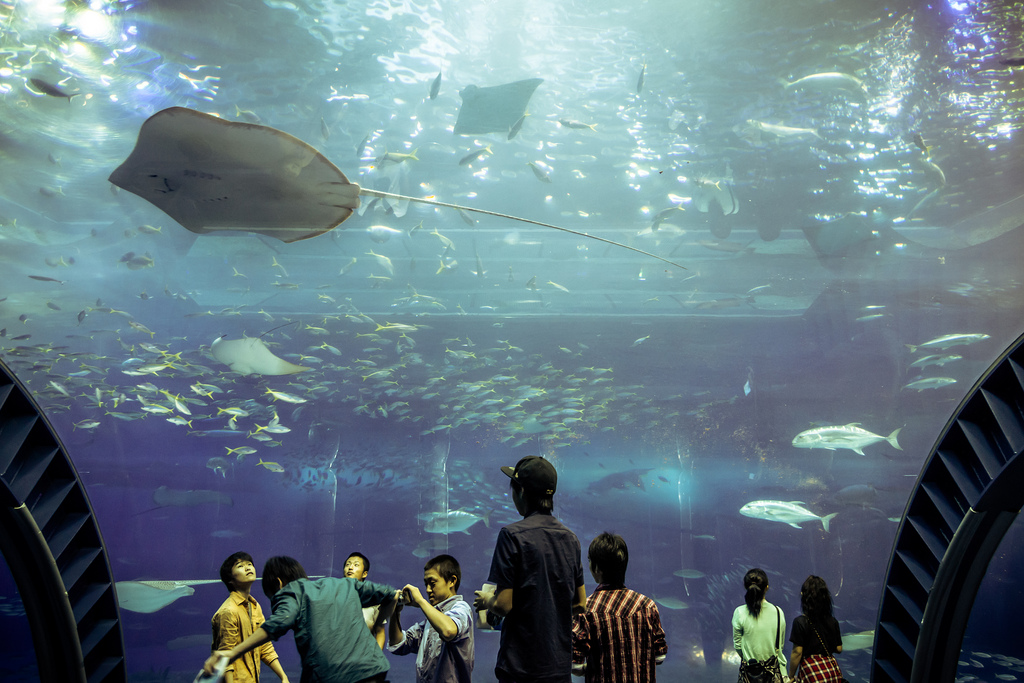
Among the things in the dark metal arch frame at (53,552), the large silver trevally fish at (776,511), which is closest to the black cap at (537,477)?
the dark metal arch frame at (53,552)

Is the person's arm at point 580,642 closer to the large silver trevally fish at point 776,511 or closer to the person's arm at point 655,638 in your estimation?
the person's arm at point 655,638

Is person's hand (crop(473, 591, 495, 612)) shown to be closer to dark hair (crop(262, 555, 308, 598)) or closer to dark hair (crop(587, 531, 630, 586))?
dark hair (crop(587, 531, 630, 586))

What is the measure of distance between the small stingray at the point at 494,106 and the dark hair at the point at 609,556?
7.03 metres

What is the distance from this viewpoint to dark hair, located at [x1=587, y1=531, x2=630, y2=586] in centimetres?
177

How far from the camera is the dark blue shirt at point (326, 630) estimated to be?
Result: 5.66 ft

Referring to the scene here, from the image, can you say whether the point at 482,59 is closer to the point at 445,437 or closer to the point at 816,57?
the point at 816,57

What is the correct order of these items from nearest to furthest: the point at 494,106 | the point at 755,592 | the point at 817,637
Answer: the point at 817,637
the point at 755,592
the point at 494,106

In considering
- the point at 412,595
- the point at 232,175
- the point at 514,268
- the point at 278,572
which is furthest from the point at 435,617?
the point at 514,268

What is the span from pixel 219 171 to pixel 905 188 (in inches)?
498

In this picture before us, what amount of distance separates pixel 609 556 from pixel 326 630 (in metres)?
0.97

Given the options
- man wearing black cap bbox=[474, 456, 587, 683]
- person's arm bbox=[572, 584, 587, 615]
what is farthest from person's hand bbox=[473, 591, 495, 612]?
person's arm bbox=[572, 584, 587, 615]

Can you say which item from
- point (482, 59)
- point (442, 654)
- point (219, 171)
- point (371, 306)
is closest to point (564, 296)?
point (371, 306)

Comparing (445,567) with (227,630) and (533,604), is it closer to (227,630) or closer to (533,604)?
(533,604)

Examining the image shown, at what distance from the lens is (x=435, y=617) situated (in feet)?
5.86
